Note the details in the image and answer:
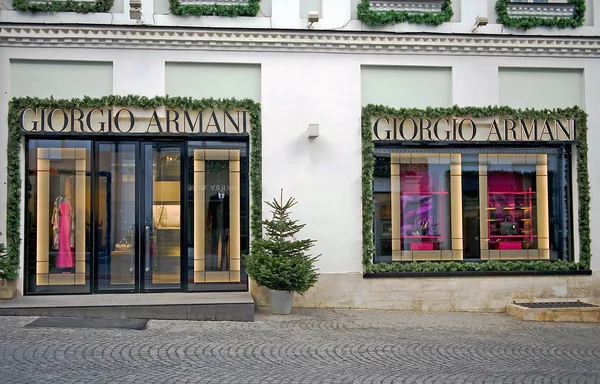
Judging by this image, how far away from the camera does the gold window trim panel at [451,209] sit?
39.9ft

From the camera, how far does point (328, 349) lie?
864cm

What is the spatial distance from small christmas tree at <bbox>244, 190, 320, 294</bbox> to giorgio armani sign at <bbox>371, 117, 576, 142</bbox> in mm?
2578

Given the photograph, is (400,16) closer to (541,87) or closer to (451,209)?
(541,87)

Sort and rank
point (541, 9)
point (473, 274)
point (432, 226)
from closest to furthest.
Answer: point (473, 274)
point (432, 226)
point (541, 9)

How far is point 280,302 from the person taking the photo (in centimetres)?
1089

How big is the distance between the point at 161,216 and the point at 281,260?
2.62m

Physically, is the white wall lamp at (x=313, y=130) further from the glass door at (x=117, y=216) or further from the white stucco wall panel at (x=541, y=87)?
the white stucco wall panel at (x=541, y=87)

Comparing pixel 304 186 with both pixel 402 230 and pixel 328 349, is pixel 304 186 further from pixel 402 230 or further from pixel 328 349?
pixel 328 349

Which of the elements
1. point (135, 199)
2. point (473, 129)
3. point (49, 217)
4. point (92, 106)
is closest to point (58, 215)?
point (49, 217)

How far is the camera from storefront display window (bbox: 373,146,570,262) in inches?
479

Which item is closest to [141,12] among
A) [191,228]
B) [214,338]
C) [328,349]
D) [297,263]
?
[191,228]

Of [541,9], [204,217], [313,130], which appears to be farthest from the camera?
[541,9]

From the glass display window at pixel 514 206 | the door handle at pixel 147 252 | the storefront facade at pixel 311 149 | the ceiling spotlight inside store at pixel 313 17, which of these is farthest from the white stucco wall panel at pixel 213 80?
the glass display window at pixel 514 206

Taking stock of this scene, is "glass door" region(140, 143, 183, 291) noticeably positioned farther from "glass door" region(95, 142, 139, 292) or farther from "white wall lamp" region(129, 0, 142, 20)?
"white wall lamp" region(129, 0, 142, 20)
